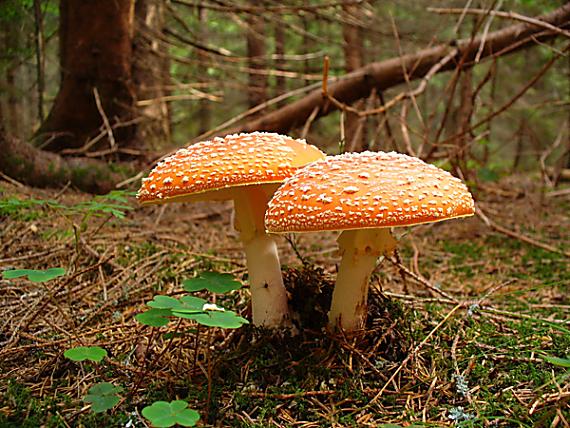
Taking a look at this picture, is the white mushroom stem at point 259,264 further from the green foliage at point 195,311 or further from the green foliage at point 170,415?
the green foliage at point 170,415

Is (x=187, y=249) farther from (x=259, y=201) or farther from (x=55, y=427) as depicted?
(x=55, y=427)

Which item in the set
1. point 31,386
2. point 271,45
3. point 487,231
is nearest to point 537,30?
point 487,231

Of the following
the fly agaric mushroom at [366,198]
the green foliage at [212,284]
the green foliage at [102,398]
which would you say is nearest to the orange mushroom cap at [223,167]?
the fly agaric mushroom at [366,198]

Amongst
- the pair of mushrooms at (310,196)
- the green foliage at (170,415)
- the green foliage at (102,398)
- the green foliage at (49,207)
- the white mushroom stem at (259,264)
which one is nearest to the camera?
the green foliage at (170,415)

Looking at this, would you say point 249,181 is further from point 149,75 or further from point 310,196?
point 149,75

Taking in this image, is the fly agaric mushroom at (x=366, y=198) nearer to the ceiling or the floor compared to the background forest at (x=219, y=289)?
nearer to the ceiling

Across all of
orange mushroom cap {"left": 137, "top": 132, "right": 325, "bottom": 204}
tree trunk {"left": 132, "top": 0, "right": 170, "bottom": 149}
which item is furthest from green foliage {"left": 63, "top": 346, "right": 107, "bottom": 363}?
tree trunk {"left": 132, "top": 0, "right": 170, "bottom": 149}

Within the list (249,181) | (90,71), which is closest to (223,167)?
(249,181)
